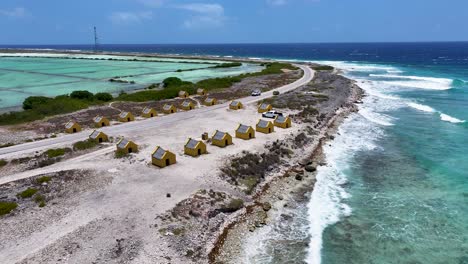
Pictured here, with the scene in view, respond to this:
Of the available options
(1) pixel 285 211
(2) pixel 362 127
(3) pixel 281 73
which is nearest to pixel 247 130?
(1) pixel 285 211

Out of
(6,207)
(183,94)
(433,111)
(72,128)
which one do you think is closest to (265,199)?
(6,207)

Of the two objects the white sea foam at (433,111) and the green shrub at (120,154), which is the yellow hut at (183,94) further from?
the white sea foam at (433,111)

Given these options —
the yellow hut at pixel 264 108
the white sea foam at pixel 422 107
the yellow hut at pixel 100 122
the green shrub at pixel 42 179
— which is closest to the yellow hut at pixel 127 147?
the green shrub at pixel 42 179

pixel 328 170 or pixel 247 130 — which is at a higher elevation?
pixel 247 130

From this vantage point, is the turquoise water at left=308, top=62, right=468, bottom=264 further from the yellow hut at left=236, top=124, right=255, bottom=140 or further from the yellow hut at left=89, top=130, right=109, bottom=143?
the yellow hut at left=89, top=130, right=109, bottom=143

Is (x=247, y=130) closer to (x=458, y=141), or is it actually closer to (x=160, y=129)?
(x=160, y=129)

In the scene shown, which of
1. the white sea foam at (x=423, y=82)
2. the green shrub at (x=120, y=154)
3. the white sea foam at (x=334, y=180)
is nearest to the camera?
the white sea foam at (x=334, y=180)

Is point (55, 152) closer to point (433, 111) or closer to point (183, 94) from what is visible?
point (183, 94)
